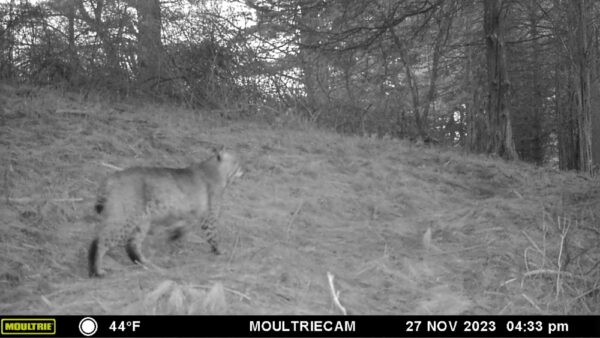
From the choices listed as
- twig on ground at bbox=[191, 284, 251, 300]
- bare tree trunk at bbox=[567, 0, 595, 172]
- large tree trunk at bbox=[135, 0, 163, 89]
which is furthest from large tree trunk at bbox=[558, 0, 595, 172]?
twig on ground at bbox=[191, 284, 251, 300]

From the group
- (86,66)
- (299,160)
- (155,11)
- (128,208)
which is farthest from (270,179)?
(155,11)

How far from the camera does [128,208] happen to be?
479cm

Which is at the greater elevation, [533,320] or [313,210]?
[313,210]

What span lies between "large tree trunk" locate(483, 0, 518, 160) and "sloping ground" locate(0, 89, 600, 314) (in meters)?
1.77

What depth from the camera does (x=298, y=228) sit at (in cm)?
605

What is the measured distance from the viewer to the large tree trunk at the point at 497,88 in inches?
445

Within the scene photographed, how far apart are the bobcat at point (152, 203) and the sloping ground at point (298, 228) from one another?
0.22 metres

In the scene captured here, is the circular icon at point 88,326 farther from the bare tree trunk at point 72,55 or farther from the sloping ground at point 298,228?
the bare tree trunk at point 72,55

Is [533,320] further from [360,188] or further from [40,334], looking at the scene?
[360,188]

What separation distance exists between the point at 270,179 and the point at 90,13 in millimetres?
7290

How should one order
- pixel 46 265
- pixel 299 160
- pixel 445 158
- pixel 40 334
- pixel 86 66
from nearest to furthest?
pixel 40 334
pixel 46 265
pixel 299 160
pixel 445 158
pixel 86 66

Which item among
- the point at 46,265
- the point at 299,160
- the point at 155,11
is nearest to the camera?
the point at 46,265

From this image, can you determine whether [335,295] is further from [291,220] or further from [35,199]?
[35,199]

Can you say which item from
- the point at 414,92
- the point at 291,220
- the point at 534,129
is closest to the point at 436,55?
the point at 414,92
